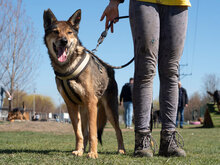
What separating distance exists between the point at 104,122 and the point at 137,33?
1.91 m

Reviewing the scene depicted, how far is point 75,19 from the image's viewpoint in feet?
14.4

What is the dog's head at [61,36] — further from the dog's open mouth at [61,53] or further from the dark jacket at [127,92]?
the dark jacket at [127,92]

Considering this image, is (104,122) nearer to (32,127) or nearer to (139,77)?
(139,77)

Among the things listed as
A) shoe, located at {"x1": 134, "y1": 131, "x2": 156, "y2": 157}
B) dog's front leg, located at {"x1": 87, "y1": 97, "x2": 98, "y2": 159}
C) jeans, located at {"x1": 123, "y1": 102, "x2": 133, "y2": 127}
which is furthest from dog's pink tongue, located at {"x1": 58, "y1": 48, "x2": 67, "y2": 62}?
jeans, located at {"x1": 123, "y1": 102, "x2": 133, "y2": 127}

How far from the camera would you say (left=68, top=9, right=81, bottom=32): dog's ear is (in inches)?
171

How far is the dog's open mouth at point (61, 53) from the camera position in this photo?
157 inches

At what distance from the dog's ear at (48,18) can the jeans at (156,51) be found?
4.26 feet

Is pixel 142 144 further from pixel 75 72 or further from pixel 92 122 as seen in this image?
pixel 75 72

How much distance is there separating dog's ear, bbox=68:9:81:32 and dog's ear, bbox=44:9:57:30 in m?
0.24

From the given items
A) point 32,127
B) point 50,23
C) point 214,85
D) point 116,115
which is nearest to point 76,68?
point 50,23

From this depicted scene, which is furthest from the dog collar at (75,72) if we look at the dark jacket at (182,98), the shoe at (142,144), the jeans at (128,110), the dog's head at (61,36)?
the dark jacket at (182,98)

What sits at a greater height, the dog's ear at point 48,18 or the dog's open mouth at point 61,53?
the dog's ear at point 48,18

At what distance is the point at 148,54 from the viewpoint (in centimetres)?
352

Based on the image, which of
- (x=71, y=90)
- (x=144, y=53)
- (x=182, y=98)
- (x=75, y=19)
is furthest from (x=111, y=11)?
(x=182, y=98)
